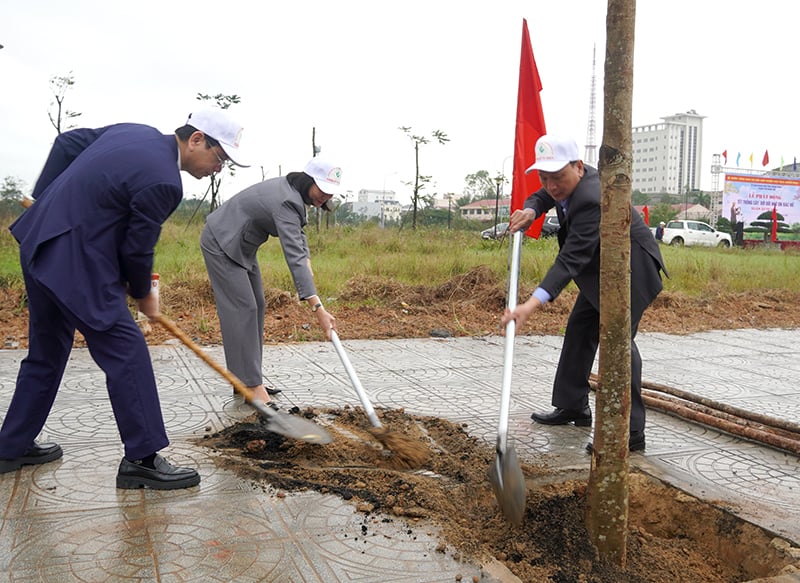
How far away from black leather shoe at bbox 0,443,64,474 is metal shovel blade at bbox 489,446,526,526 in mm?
2191

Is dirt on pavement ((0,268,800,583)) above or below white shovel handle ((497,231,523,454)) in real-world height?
below

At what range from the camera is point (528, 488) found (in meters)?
3.41

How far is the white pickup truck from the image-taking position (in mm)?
31656

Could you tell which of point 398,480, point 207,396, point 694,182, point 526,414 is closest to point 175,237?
point 207,396

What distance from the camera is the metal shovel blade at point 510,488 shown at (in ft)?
9.38

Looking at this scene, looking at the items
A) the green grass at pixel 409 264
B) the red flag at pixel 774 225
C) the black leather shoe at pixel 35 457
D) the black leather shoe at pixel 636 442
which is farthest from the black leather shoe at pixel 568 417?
the red flag at pixel 774 225

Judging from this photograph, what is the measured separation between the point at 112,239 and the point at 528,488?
2234 mm

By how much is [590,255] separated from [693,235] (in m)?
30.5

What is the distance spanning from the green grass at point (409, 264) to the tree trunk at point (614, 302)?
289 inches

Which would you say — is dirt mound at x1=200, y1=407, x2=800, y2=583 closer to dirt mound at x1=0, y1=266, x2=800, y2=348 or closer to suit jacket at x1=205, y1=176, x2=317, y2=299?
suit jacket at x1=205, y1=176, x2=317, y2=299

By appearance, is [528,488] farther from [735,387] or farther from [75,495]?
[735,387]

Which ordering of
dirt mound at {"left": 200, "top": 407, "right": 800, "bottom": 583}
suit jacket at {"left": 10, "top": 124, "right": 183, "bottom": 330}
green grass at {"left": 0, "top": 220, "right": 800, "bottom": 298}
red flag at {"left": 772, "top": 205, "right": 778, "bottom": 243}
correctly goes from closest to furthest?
dirt mound at {"left": 200, "top": 407, "right": 800, "bottom": 583} → suit jacket at {"left": 10, "top": 124, "right": 183, "bottom": 330} → green grass at {"left": 0, "top": 220, "right": 800, "bottom": 298} → red flag at {"left": 772, "top": 205, "right": 778, "bottom": 243}

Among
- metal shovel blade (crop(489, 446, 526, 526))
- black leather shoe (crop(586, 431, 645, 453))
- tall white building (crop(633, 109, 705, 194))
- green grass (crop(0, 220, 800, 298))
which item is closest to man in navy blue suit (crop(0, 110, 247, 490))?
metal shovel blade (crop(489, 446, 526, 526))

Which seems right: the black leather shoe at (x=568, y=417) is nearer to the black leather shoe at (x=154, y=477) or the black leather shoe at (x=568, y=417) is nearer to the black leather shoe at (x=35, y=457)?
the black leather shoe at (x=154, y=477)
